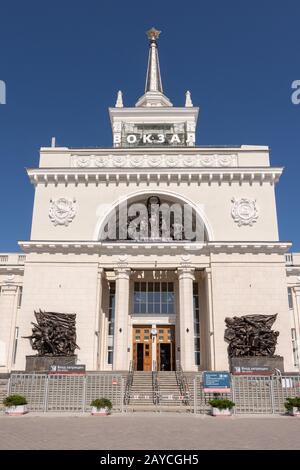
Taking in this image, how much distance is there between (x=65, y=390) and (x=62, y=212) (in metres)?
16.6

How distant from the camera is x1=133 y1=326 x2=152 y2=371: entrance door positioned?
105ft

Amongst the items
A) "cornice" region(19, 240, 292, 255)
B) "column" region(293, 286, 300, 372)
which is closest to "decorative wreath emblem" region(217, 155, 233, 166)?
"cornice" region(19, 240, 292, 255)

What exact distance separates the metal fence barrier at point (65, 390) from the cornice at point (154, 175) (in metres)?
17.2

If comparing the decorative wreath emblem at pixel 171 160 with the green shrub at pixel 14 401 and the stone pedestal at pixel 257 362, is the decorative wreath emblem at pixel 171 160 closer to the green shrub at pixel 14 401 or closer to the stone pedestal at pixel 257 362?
the stone pedestal at pixel 257 362

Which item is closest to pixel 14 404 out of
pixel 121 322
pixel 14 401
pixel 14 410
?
pixel 14 401

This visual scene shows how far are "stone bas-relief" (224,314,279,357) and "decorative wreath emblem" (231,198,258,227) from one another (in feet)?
24.7

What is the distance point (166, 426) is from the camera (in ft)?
44.4

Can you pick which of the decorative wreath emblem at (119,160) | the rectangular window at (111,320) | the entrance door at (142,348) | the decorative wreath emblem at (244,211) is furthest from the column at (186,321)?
the decorative wreath emblem at (119,160)

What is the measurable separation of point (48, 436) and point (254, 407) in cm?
1004

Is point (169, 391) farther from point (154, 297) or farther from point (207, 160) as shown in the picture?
point (207, 160)

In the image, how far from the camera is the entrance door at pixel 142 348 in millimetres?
31891

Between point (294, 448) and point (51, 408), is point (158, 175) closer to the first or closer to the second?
point (51, 408)
